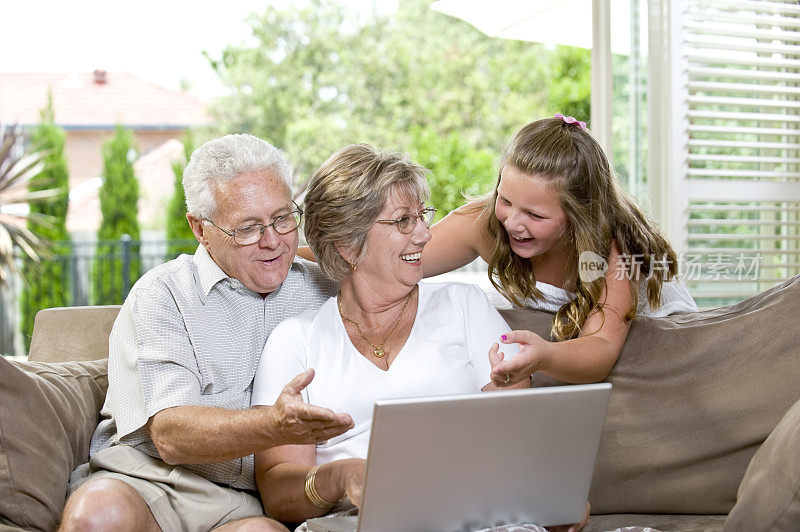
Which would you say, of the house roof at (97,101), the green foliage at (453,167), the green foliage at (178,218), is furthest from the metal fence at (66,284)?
the house roof at (97,101)

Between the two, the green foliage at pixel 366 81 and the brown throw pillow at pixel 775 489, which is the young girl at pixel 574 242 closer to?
the brown throw pillow at pixel 775 489

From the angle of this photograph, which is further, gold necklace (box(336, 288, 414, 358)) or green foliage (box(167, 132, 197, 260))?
green foliage (box(167, 132, 197, 260))

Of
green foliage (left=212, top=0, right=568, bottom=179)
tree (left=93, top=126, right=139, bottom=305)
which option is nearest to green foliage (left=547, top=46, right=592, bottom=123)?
green foliage (left=212, top=0, right=568, bottom=179)

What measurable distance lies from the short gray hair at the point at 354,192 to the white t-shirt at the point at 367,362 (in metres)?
0.17

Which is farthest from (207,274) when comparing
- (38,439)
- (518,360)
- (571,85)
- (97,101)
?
(97,101)

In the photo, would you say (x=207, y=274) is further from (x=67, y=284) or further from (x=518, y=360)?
(x=67, y=284)

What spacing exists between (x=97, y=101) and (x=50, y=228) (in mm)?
6437

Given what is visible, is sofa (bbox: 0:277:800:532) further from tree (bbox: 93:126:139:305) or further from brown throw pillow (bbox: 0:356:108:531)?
tree (bbox: 93:126:139:305)

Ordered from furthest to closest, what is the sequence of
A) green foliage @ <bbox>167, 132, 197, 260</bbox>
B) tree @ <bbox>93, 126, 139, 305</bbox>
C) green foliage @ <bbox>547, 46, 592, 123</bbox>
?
1. green foliage @ <bbox>547, 46, 592, 123</bbox>
2. green foliage @ <bbox>167, 132, 197, 260</bbox>
3. tree @ <bbox>93, 126, 139, 305</bbox>

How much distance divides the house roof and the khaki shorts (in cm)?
1284

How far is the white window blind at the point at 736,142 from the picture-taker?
11.8 feet

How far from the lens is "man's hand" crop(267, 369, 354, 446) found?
1288 mm

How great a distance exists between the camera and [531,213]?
6.53 ft

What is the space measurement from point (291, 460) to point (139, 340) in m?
0.39
